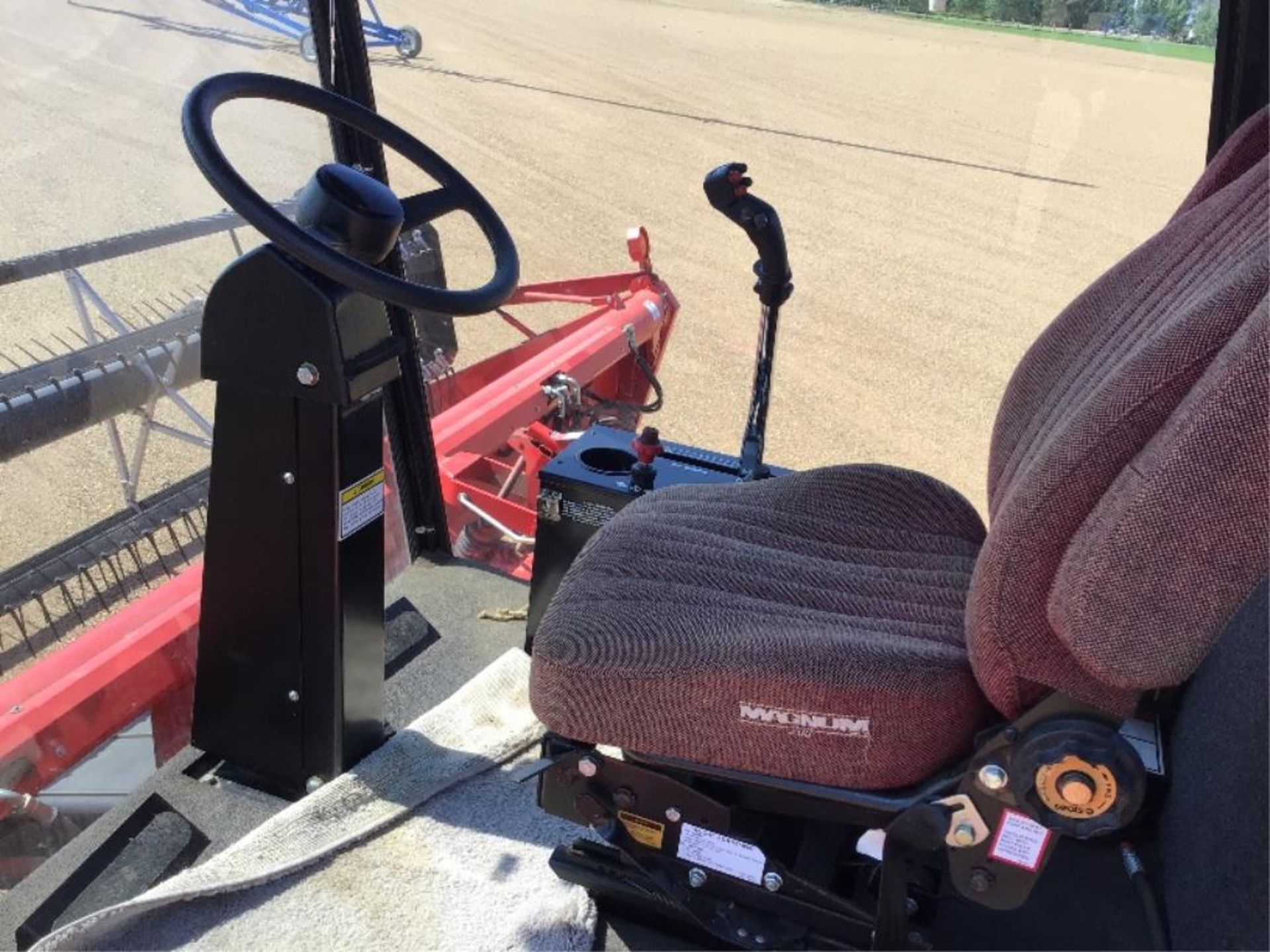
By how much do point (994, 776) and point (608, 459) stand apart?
3.62ft

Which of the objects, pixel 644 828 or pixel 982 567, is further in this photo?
pixel 644 828

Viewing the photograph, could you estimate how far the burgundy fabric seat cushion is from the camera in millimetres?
1110

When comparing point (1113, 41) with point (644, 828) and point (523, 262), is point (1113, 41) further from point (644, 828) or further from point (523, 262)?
point (523, 262)

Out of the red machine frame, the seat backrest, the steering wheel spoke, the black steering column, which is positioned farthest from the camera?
the red machine frame

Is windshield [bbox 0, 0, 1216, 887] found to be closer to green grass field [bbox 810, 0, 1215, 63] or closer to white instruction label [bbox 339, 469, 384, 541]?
green grass field [bbox 810, 0, 1215, 63]

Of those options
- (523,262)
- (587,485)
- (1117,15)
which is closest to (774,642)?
(587,485)

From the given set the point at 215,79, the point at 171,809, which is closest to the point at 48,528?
the point at 171,809

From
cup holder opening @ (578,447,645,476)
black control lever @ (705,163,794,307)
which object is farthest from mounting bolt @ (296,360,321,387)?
black control lever @ (705,163,794,307)

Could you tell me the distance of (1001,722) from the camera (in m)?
1.11

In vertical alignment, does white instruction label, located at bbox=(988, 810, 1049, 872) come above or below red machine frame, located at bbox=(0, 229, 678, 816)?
above

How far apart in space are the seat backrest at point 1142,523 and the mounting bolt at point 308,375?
81cm

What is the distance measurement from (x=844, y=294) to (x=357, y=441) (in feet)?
12.7

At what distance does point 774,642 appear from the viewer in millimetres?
1172

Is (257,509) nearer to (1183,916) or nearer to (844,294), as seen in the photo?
(1183,916)
